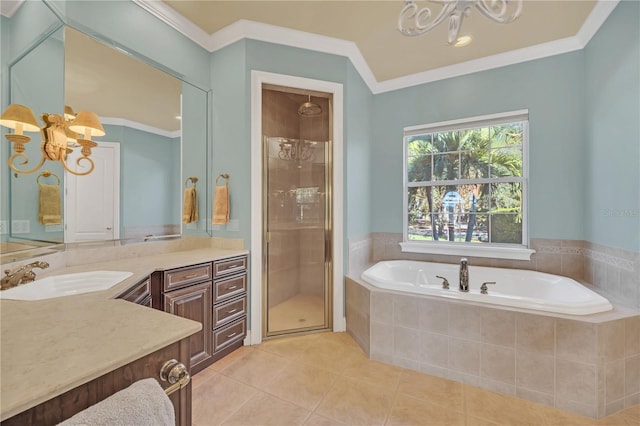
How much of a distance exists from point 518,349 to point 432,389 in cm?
62

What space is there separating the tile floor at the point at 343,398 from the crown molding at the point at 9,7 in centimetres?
221

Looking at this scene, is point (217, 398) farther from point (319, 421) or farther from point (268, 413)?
point (319, 421)

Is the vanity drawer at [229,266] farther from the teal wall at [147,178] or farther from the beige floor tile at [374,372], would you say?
the beige floor tile at [374,372]

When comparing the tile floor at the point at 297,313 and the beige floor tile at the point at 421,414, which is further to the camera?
the tile floor at the point at 297,313

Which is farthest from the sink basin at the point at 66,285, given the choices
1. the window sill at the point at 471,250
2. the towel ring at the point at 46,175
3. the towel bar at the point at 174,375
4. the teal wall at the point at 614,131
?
the teal wall at the point at 614,131

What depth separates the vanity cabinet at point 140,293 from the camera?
1.41m

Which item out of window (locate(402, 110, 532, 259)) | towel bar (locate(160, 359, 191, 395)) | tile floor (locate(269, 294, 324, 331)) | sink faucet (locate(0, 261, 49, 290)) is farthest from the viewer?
window (locate(402, 110, 532, 259))

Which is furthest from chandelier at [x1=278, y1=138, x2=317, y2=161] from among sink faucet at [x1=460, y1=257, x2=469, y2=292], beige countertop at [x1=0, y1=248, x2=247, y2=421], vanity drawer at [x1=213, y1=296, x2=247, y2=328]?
beige countertop at [x1=0, y1=248, x2=247, y2=421]

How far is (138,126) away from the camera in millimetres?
2076

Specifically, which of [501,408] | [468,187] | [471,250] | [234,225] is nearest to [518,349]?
[501,408]

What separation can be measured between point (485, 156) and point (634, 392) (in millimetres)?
2169

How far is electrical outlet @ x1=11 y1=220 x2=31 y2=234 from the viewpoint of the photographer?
1.27 meters

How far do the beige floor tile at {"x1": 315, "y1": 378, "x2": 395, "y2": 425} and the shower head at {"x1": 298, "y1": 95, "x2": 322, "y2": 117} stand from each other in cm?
275

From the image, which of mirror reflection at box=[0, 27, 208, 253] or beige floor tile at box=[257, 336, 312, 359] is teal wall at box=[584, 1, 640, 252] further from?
mirror reflection at box=[0, 27, 208, 253]
